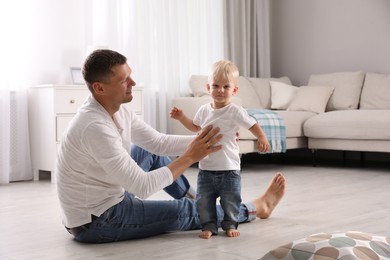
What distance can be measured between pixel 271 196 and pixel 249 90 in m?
3.25

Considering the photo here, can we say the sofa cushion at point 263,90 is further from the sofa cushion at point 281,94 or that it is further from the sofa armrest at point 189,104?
the sofa armrest at point 189,104

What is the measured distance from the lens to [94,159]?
7.31ft

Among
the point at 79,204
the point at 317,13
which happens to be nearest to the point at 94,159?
the point at 79,204

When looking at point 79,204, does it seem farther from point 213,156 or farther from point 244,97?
point 244,97

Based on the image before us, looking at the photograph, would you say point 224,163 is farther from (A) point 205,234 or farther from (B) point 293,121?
(B) point 293,121

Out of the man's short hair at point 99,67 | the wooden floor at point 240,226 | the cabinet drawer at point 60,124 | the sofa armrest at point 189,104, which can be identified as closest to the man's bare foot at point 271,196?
the wooden floor at point 240,226

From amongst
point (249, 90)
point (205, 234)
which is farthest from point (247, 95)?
point (205, 234)

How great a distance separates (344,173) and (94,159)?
10.1 feet

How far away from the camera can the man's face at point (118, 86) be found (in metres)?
2.26

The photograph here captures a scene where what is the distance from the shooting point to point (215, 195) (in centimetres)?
253

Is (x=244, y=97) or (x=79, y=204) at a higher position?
(x=244, y=97)

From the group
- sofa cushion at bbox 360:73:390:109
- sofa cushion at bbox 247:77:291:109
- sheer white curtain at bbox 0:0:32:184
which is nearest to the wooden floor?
sheer white curtain at bbox 0:0:32:184

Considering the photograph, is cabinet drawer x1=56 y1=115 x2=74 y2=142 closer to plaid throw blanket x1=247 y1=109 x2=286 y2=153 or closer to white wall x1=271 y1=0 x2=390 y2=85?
plaid throw blanket x1=247 y1=109 x2=286 y2=153

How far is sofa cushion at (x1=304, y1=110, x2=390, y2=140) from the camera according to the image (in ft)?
16.2
